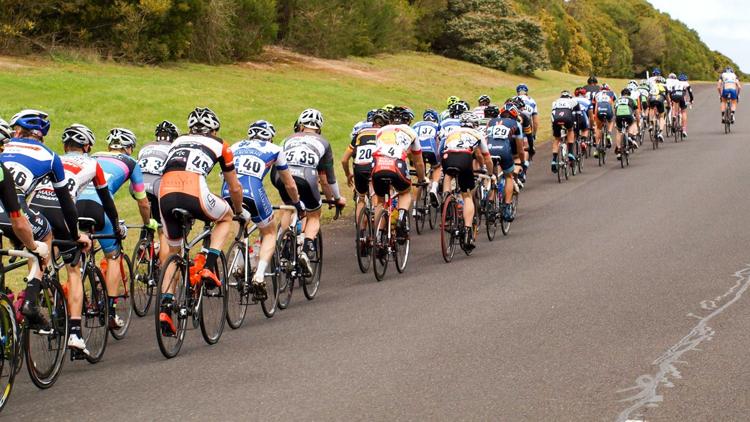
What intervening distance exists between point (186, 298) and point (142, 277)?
2.22 metres

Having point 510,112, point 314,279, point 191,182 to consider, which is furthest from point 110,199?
point 510,112

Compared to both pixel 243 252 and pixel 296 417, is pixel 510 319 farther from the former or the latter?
pixel 296 417

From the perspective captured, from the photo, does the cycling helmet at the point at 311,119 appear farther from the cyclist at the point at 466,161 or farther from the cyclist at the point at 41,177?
the cyclist at the point at 41,177

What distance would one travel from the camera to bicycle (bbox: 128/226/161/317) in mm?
11180

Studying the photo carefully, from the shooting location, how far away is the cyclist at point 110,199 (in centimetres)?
1012

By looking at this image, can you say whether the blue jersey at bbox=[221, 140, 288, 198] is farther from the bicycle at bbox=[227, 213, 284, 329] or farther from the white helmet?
the white helmet

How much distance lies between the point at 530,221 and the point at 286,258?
7489 mm

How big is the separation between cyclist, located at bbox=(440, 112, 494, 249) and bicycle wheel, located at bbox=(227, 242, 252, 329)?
482 cm

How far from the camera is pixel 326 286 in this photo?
12.8 metres

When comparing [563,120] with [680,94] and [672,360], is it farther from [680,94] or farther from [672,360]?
[672,360]

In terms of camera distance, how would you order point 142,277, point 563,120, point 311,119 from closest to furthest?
point 142,277, point 311,119, point 563,120

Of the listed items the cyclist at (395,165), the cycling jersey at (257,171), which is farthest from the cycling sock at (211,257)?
the cyclist at (395,165)

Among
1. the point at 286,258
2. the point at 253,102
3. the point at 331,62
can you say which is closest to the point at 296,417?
the point at 286,258

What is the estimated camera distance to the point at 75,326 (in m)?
8.91
